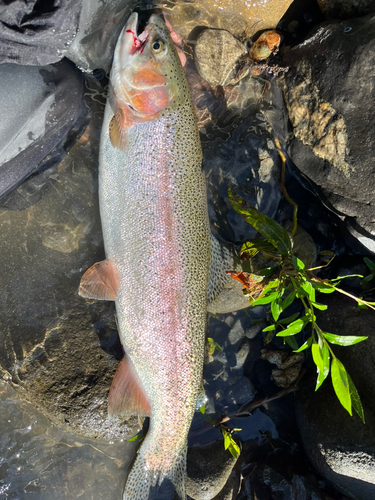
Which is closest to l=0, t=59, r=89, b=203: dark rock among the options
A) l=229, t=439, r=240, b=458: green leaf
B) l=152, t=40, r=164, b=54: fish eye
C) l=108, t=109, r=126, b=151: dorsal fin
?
l=108, t=109, r=126, b=151: dorsal fin

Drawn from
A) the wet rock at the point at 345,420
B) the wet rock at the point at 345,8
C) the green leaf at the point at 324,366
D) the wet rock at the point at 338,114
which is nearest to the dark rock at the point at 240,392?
the wet rock at the point at 345,420

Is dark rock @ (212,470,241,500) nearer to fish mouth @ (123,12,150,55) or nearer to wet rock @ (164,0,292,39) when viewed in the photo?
fish mouth @ (123,12,150,55)

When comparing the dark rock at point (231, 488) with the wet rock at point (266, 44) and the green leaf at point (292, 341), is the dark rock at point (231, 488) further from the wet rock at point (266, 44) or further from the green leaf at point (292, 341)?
the wet rock at point (266, 44)

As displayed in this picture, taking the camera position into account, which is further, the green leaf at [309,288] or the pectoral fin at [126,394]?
the pectoral fin at [126,394]

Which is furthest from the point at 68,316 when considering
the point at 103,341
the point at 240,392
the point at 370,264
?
the point at 370,264

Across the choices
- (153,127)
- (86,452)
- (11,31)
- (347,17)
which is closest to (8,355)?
(86,452)

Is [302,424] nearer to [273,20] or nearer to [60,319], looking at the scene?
[60,319]
